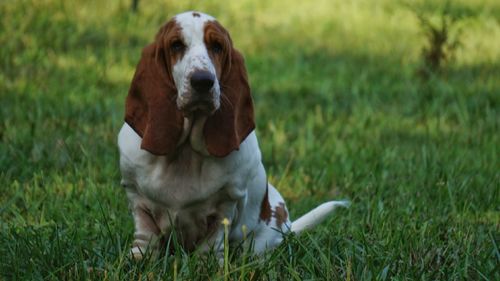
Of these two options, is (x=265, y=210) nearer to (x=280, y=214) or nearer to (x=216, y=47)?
(x=280, y=214)

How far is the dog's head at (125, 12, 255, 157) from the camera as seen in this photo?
373 cm

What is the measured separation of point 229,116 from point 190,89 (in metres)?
0.28

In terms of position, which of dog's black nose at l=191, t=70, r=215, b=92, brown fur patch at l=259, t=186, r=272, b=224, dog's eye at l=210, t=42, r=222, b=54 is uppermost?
dog's eye at l=210, t=42, r=222, b=54

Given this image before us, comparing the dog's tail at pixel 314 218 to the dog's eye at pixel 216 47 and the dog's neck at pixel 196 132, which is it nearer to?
the dog's neck at pixel 196 132

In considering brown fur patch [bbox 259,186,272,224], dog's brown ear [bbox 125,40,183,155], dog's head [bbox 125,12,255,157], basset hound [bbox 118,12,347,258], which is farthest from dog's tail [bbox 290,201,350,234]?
dog's brown ear [bbox 125,40,183,155]

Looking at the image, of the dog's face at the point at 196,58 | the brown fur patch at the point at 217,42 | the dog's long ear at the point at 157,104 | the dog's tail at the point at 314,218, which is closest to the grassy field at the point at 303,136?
the dog's tail at the point at 314,218

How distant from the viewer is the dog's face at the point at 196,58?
3686mm

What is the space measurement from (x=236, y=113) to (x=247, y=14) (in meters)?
7.08

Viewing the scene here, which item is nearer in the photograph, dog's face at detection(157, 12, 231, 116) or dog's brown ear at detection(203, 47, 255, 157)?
dog's face at detection(157, 12, 231, 116)

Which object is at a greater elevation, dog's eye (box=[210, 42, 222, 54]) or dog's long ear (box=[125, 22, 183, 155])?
dog's eye (box=[210, 42, 222, 54])

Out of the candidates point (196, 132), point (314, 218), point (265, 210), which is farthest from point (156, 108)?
point (314, 218)

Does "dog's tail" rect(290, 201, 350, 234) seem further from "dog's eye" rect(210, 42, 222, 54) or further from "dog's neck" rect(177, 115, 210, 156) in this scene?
"dog's eye" rect(210, 42, 222, 54)

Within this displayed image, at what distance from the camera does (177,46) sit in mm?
3807

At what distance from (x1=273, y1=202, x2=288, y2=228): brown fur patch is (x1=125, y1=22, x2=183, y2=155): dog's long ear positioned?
0.73m
